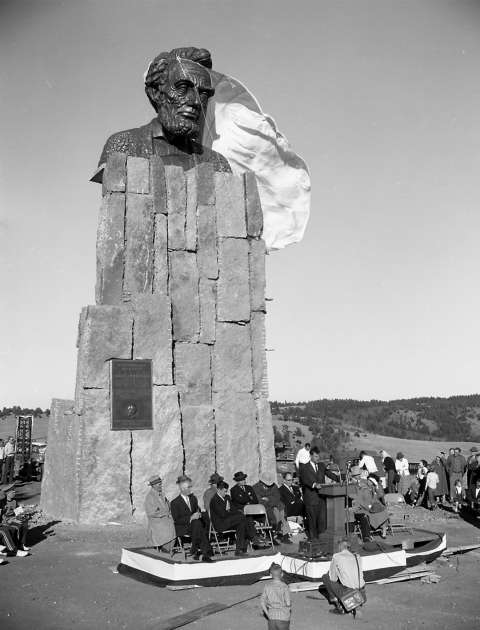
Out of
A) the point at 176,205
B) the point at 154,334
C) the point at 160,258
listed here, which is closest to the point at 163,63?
the point at 176,205

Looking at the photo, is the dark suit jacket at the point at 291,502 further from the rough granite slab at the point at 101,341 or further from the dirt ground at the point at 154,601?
the rough granite slab at the point at 101,341

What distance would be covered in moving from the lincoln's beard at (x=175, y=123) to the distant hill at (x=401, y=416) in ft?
84.8

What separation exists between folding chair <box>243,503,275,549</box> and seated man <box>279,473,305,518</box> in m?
1.26

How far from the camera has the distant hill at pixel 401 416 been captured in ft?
144

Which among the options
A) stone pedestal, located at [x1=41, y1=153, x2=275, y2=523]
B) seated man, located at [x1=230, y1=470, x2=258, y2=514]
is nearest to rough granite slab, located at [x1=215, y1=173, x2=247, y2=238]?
stone pedestal, located at [x1=41, y1=153, x2=275, y2=523]

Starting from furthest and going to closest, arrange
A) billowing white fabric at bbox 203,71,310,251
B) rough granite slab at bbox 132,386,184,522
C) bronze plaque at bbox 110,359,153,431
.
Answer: billowing white fabric at bbox 203,71,310,251
bronze plaque at bbox 110,359,153,431
rough granite slab at bbox 132,386,184,522

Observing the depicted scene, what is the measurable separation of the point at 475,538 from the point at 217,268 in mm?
7190

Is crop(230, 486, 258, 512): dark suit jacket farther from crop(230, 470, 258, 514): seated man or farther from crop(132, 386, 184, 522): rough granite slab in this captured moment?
crop(132, 386, 184, 522): rough granite slab

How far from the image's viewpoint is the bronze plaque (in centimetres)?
1277

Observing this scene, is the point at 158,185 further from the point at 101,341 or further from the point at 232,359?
the point at 232,359

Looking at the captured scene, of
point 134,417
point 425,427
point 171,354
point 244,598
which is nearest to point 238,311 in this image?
point 171,354

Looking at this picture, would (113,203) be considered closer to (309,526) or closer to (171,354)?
(171,354)

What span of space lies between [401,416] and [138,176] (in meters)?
39.0

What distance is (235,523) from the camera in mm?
9562
